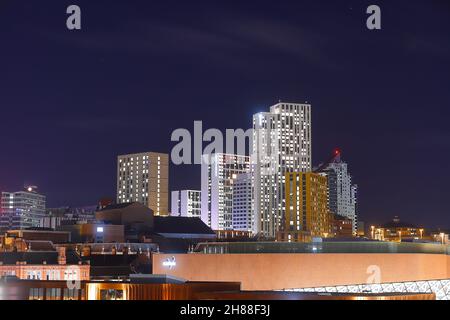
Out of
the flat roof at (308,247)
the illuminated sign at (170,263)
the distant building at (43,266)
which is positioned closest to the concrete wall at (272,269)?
the illuminated sign at (170,263)

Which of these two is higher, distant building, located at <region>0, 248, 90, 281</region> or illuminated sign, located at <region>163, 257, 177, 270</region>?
illuminated sign, located at <region>163, 257, 177, 270</region>

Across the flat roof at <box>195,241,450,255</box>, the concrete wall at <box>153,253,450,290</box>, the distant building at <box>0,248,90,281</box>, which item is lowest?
the distant building at <box>0,248,90,281</box>

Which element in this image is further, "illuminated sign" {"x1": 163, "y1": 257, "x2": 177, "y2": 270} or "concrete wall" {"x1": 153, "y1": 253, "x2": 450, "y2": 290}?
"illuminated sign" {"x1": 163, "y1": 257, "x2": 177, "y2": 270}

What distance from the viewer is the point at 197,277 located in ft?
200

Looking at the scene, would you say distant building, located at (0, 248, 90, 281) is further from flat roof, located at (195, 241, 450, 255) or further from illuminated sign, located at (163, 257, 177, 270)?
illuminated sign, located at (163, 257, 177, 270)

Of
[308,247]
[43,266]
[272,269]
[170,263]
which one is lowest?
[43,266]

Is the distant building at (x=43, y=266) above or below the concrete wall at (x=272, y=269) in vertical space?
below

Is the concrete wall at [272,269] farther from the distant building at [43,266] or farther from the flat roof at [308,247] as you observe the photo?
the distant building at [43,266]

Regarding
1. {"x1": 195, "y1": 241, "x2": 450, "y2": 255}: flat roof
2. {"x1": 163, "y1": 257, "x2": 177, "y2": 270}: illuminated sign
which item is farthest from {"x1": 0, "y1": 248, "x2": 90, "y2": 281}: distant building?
{"x1": 163, "y1": 257, "x2": 177, "y2": 270}: illuminated sign

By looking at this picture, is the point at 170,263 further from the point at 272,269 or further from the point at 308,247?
the point at 308,247

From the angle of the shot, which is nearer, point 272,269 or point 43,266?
point 272,269

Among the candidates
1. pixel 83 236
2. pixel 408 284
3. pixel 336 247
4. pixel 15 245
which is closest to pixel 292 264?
pixel 336 247

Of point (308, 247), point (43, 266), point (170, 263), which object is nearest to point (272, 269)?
point (308, 247)
